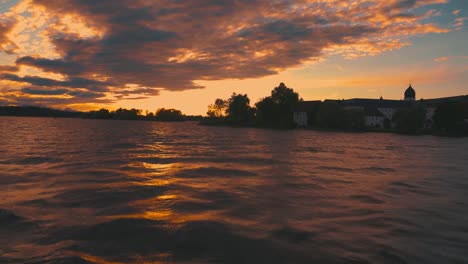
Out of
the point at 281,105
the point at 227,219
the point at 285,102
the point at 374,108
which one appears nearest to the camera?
the point at 227,219

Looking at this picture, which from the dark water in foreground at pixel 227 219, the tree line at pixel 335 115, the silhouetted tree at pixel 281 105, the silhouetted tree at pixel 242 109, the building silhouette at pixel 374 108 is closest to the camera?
the dark water in foreground at pixel 227 219

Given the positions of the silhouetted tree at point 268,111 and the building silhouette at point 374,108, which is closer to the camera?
the silhouetted tree at point 268,111

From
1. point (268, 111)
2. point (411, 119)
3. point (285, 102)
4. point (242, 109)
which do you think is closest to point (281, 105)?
point (285, 102)

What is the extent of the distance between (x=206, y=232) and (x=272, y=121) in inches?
5826

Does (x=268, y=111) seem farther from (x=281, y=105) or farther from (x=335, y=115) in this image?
(x=335, y=115)

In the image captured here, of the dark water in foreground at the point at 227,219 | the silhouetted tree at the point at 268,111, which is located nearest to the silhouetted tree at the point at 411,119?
the silhouetted tree at the point at 268,111

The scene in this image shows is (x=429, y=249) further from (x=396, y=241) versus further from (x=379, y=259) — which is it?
(x=379, y=259)

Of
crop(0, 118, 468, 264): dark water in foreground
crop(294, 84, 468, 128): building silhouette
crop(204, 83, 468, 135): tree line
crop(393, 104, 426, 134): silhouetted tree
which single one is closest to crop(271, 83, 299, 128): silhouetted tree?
crop(204, 83, 468, 135): tree line

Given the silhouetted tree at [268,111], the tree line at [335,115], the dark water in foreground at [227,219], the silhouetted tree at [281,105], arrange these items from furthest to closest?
the silhouetted tree at [281,105] < the silhouetted tree at [268,111] < the tree line at [335,115] < the dark water in foreground at [227,219]

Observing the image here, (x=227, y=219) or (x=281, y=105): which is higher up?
(x=281, y=105)

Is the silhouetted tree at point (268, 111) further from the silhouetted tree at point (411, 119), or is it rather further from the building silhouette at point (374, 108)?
the silhouetted tree at point (411, 119)

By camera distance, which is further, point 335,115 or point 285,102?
point 285,102

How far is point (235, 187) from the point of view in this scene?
48.8ft

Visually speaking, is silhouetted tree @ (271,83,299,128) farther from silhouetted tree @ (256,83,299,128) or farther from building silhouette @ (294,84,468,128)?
building silhouette @ (294,84,468,128)
